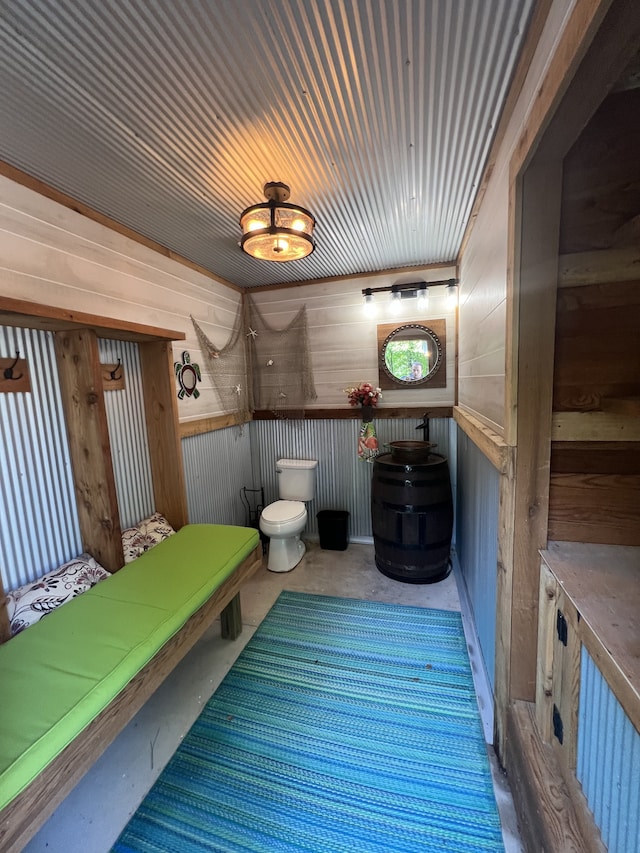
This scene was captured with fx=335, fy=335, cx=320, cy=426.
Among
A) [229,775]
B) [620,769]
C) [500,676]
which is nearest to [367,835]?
[229,775]

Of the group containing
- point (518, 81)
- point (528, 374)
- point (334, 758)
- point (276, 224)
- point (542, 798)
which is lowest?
point (334, 758)

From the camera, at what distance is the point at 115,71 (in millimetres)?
1025

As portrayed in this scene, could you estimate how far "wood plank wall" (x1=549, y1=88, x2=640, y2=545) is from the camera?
3.25 feet

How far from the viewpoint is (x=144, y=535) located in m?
2.00

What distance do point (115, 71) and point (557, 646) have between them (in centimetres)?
223

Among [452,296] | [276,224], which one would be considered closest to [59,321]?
[276,224]

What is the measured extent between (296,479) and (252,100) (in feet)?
8.28

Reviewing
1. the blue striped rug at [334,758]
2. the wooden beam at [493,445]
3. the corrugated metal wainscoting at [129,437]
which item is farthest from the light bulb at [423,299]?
the blue striped rug at [334,758]

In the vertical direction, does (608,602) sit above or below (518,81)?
below

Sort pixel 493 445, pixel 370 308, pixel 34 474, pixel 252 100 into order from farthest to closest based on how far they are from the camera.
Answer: pixel 370 308 < pixel 34 474 < pixel 493 445 < pixel 252 100

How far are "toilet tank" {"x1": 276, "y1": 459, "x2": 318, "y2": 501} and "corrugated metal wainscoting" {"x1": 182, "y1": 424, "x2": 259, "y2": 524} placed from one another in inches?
16.7

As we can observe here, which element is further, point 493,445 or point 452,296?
point 452,296

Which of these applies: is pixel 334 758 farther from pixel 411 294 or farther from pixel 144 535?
pixel 411 294

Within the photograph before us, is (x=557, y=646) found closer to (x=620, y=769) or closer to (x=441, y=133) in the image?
(x=620, y=769)
